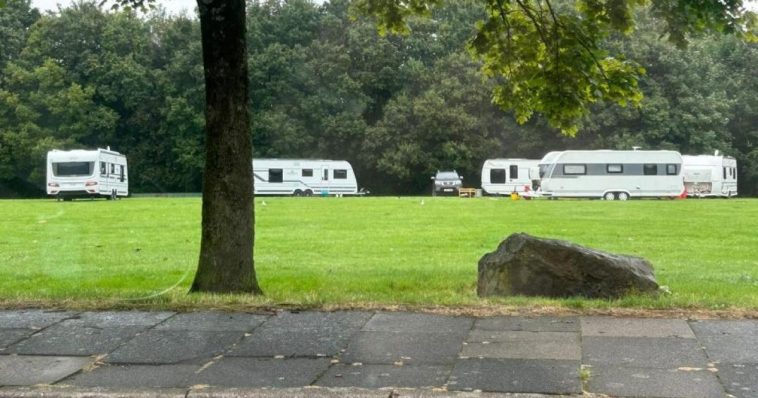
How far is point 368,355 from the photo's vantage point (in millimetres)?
6344

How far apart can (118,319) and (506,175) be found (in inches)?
1918

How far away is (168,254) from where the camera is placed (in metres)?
17.5

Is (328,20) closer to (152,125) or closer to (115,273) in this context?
(152,125)

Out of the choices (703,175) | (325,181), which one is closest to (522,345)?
(703,175)

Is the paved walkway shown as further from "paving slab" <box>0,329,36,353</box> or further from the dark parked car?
the dark parked car

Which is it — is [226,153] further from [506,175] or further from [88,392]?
[506,175]

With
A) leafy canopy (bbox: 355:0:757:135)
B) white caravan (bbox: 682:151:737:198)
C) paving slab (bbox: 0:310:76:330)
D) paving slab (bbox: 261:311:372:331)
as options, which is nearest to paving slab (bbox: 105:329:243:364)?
paving slab (bbox: 261:311:372:331)

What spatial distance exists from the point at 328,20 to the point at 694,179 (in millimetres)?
28159

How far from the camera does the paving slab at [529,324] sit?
282 inches

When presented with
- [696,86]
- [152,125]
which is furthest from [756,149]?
[152,125]

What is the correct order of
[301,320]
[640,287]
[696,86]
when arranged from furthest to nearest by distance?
1. [696,86]
2. [640,287]
3. [301,320]

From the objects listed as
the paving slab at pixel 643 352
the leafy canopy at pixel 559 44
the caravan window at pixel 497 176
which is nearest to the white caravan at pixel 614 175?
the caravan window at pixel 497 176

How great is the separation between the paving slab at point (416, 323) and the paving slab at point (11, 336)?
2885mm

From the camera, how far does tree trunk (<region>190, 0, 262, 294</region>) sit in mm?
9203
